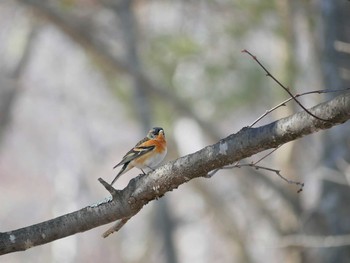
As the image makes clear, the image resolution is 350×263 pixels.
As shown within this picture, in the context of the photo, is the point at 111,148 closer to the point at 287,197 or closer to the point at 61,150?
the point at 61,150

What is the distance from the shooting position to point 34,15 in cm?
1309

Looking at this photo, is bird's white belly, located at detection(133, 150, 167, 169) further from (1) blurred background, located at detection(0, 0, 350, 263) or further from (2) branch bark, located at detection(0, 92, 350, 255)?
(1) blurred background, located at detection(0, 0, 350, 263)

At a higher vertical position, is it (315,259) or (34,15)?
(34,15)

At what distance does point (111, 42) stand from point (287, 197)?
4.95 meters

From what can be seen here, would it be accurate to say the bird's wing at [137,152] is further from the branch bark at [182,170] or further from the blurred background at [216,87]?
the blurred background at [216,87]

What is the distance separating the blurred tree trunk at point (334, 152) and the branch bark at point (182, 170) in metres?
6.62

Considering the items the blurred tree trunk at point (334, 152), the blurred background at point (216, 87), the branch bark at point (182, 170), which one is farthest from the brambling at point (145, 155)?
the blurred tree trunk at point (334, 152)

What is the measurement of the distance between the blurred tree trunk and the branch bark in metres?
6.62

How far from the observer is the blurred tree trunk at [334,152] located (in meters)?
10.5

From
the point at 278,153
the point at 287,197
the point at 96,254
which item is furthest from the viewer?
the point at 96,254

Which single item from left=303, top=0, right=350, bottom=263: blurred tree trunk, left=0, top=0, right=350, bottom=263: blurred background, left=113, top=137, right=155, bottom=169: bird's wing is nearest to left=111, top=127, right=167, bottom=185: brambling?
left=113, top=137, right=155, bottom=169: bird's wing

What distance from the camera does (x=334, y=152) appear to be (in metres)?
10.9

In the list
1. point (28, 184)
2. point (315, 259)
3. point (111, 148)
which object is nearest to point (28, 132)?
point (28, 184)

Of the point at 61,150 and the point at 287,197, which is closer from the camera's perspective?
the point at 287,197
